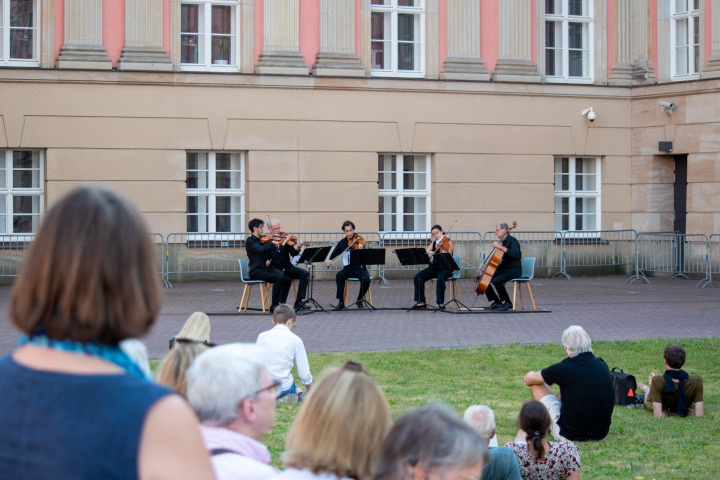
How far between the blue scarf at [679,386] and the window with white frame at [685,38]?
1638 cm

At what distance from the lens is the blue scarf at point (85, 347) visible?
81.3 inches

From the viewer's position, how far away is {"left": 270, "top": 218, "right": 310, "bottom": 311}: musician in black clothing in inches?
642

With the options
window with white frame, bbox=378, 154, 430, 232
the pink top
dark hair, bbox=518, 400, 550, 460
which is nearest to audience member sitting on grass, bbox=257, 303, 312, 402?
dark hair, bbox=518, 400, 550, 460

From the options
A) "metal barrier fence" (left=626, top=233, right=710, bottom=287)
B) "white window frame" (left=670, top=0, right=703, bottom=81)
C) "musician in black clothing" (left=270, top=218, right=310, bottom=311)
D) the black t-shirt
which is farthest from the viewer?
"white window frame" (left=670, top=0, right=703, bottom=81)

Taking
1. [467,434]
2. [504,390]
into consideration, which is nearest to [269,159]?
[504,390]

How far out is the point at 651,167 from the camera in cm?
2383

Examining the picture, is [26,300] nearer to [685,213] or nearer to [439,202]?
[439,202]

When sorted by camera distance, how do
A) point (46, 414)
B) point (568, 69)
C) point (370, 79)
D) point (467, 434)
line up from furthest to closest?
1. point (568, 69)
2. point (370, 79)
3. point (467, 434)
4. point (46, 414)

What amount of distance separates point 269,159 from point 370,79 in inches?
121

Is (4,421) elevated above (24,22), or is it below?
below

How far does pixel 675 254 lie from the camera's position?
22.7m

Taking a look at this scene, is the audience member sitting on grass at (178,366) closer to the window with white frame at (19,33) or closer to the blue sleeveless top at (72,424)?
the blue sleeveless top at (72,424)

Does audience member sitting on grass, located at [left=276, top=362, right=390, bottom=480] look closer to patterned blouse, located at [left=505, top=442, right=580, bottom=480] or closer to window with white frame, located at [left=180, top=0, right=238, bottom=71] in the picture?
patterned blouse, located at [left=505, top=442, right=580, bottom=480]

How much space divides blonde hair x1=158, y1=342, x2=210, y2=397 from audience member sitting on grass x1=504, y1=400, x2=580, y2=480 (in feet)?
9.14
